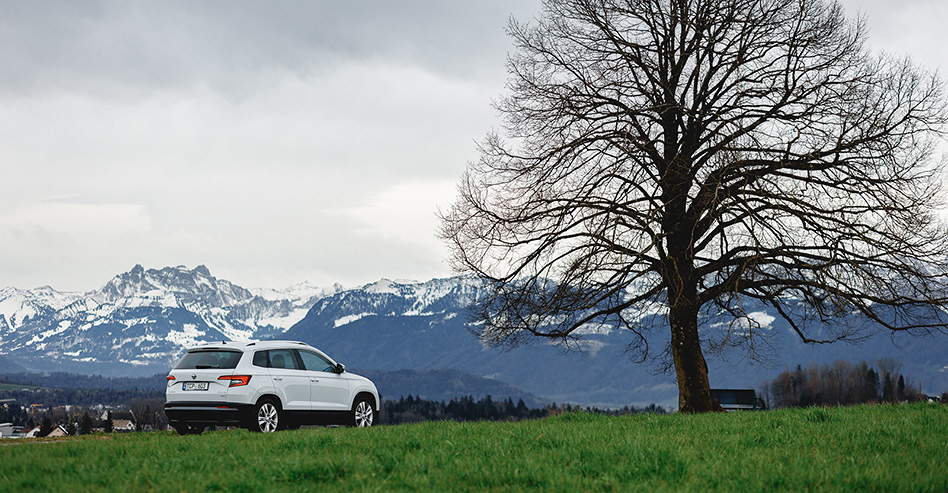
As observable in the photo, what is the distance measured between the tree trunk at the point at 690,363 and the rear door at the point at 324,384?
8857 mm

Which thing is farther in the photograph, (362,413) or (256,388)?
(362,413)

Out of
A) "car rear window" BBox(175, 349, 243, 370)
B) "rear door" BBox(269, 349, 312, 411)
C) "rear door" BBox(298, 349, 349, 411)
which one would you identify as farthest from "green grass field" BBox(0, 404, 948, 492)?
"rear door" BBox(298, 349, 349, 411)

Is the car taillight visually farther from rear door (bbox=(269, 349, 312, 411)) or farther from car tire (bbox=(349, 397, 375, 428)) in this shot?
car tire (bbox=(349, 397, 375, 428))

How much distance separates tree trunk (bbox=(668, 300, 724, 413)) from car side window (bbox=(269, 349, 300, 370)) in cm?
987

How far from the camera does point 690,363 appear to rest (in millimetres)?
19891

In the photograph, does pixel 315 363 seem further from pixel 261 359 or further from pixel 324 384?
pixel 261 359

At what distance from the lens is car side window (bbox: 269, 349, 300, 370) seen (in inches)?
671

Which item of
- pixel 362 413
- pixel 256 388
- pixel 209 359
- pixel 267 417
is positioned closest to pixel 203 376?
pixel 209 359

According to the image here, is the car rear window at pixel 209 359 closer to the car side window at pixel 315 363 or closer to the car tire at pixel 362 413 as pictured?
the car side window at pixel 315 363

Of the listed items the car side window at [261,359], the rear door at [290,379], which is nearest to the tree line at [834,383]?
the rear door at [290,379]

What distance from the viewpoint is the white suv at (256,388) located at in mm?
16047

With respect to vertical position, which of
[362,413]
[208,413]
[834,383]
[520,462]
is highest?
[208,413]

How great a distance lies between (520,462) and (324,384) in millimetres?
10493

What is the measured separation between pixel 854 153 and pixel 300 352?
14390 millimetres
